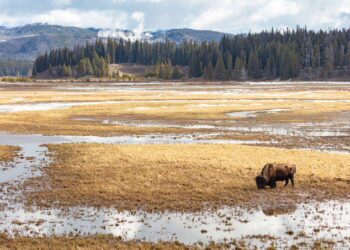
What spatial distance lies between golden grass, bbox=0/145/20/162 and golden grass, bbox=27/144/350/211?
283cm

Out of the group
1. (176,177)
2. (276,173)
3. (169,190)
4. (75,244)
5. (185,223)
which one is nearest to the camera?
(75,244)

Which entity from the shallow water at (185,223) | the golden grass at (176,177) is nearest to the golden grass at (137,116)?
the golden grass at (176,177)

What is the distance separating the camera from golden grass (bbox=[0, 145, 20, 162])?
33.1 m

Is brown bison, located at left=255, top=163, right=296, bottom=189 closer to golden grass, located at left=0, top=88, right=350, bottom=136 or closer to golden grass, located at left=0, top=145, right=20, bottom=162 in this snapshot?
golden grass, located at left=0, top=145, right=20, bottom=162

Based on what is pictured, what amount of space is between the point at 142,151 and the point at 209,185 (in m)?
10.1

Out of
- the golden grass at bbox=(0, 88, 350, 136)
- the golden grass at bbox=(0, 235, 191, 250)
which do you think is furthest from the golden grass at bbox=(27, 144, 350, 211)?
the golden grass at bbox=(0, 88, 350, 136)

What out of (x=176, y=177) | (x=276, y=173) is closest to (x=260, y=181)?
(x=276, y=173)

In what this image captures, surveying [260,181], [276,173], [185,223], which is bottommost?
[185,223]

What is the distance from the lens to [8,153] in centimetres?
3484

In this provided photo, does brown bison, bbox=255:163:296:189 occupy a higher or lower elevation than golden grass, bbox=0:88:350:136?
higher

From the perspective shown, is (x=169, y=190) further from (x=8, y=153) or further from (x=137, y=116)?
(x=137, y=116)

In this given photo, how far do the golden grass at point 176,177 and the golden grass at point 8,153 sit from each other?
2.83m

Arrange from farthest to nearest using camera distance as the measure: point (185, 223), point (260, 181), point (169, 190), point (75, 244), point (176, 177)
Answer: point (176, 177), point (260, 181), point (169, 190), point (185, 223), point (75, 244)

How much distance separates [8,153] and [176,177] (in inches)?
568
